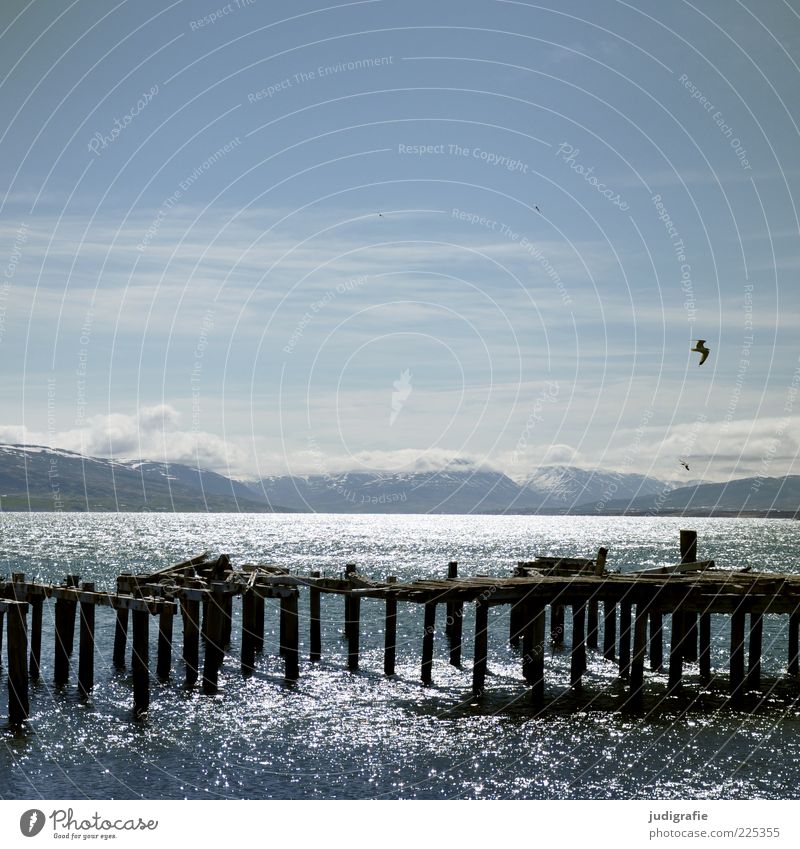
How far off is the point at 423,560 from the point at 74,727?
362 feet

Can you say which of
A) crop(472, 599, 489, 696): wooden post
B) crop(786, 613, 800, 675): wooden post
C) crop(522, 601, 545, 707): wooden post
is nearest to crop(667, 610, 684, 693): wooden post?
crop(522, 601, 545, 707): wooden post

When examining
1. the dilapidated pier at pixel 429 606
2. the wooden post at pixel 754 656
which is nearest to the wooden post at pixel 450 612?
the dilapidated pier at pixel 429 606

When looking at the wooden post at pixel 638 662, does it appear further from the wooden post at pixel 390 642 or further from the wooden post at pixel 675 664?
the wooden post at pixel 390 642

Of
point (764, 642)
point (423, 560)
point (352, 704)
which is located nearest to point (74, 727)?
point (352, 704)

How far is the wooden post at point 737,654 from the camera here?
38688 mm

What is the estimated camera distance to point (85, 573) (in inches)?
4195

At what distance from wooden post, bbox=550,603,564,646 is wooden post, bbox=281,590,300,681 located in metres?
16.3

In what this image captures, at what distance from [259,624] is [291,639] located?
5857 mm

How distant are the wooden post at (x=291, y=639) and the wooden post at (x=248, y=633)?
163 cm

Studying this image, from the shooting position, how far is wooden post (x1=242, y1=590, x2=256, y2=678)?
43.3 metres

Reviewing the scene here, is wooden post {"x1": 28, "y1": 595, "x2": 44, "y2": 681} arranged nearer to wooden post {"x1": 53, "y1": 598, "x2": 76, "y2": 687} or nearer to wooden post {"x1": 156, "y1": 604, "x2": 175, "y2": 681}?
wooden post {"x1": 53, "y1": 598, "x2": 76, "y2": 687}

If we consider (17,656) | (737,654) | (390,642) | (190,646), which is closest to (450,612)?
(390,642)

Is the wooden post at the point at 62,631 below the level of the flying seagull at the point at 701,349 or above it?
below

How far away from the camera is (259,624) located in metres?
47.1
